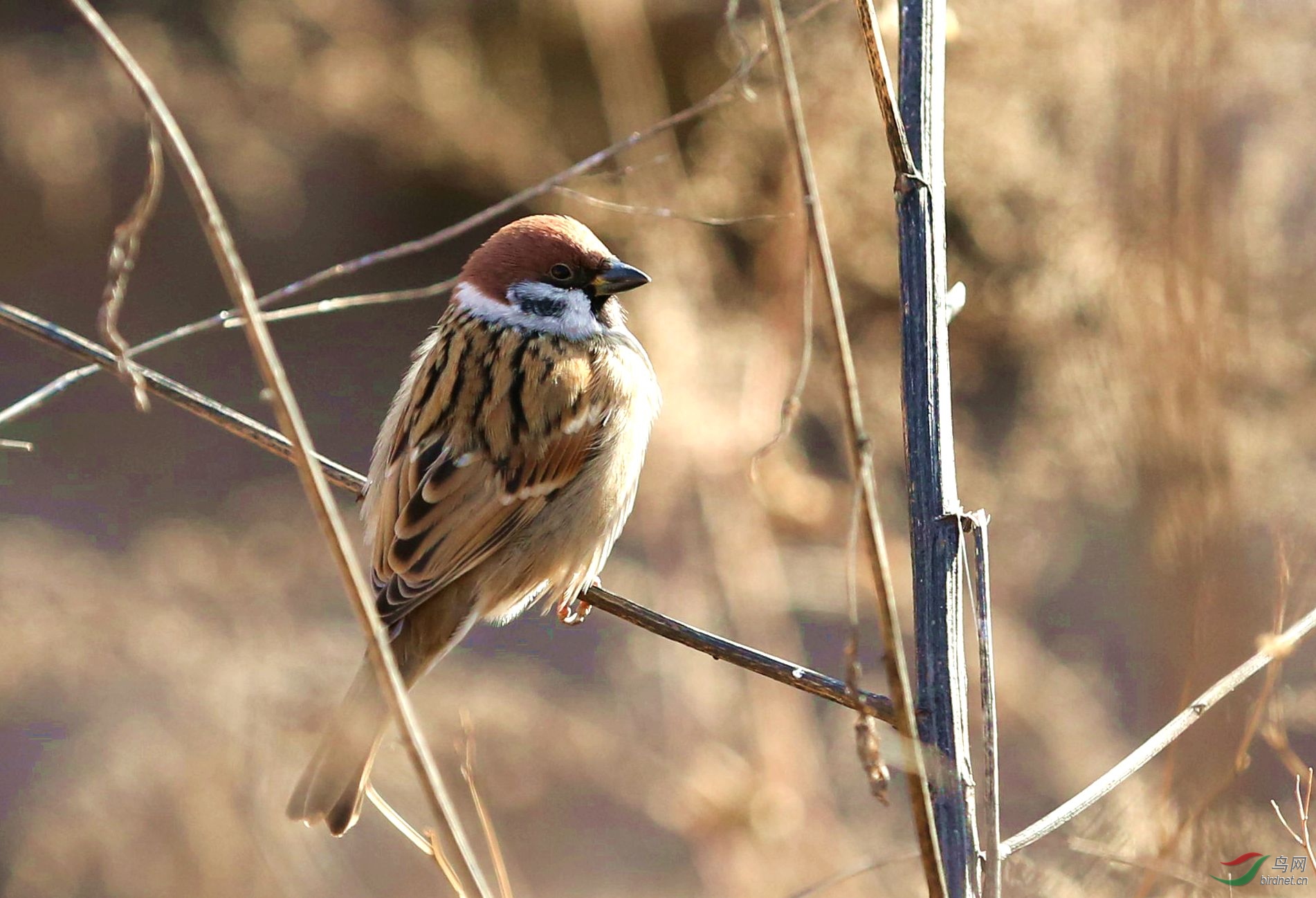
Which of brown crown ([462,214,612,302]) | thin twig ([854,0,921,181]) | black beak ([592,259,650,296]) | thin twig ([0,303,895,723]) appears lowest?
thin twig ([0,303,895,723])

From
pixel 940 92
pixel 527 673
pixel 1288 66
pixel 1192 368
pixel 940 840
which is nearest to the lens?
pixel 940 840

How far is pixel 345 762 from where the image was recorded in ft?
7.50

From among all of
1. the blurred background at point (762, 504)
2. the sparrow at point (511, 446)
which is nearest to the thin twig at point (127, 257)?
the blurred background at point (762, 504)

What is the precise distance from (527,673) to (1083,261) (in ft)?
8.75

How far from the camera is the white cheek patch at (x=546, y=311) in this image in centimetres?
301

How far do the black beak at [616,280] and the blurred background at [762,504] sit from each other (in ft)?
0.94

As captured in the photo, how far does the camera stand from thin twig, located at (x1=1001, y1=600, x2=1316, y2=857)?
1430 millimetres

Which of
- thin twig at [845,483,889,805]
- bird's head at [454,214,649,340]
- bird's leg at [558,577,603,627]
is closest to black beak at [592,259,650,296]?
bird's head at [454,214,649,340]

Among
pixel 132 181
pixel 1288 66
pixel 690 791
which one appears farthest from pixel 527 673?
pixel 132 181

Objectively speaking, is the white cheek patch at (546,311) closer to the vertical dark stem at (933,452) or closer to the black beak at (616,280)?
the black beak at (616,280)

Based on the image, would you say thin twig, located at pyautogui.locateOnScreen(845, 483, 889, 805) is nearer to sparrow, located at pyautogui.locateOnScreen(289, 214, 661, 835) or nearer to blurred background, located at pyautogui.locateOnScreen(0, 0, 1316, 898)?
blurred background, located at pyautogui.locateOnScreen(0, 0, 1316, 898)

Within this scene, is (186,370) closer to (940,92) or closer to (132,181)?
(132,181)

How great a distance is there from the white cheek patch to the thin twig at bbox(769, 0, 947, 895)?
195 centimetres

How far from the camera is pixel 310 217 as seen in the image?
24.7ft
